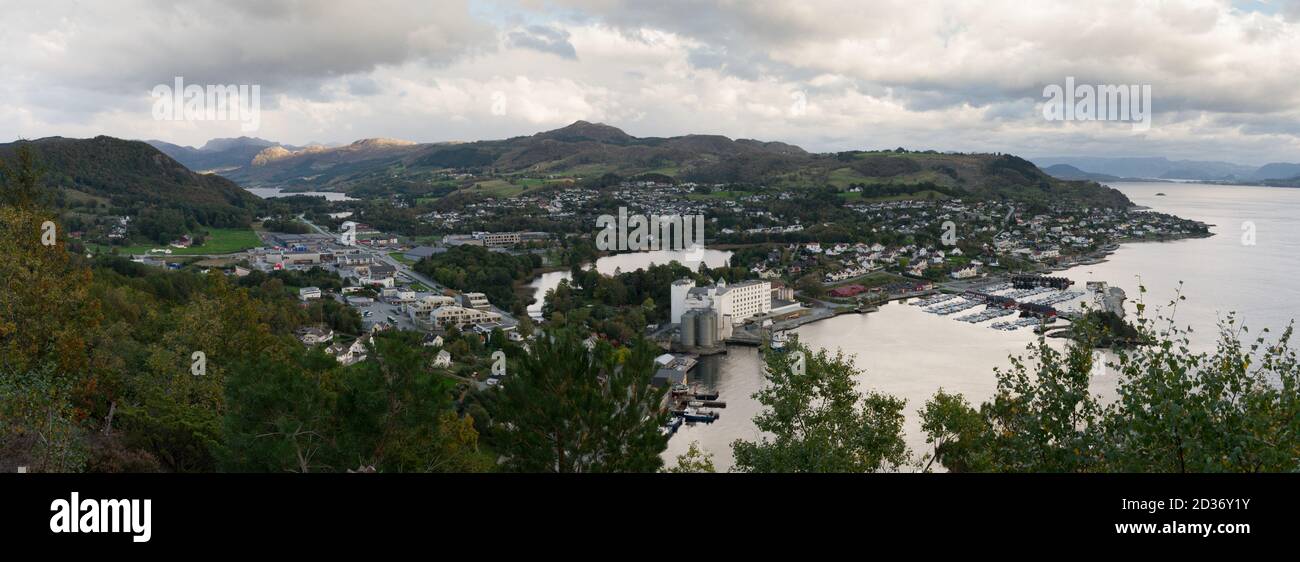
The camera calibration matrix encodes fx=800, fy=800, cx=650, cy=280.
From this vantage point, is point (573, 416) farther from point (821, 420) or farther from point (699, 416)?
point (699, 416)

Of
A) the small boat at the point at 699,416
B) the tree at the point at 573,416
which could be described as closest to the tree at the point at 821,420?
the tree at the point at 573,416

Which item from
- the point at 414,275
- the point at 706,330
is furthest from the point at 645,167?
the point at 706,330

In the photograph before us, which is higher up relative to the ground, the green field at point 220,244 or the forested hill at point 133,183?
the forested hill at point 133,183

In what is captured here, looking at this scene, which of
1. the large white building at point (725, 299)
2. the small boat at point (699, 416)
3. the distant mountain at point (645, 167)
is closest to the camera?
the small boat at point (699, 416)

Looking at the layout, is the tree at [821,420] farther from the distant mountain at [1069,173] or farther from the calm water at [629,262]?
the distant mountain at [1069,173]

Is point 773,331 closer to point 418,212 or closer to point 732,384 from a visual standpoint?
point 732,384

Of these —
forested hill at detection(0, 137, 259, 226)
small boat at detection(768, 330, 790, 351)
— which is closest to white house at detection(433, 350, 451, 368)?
small boat at detection(768, 330, 790, 351)
